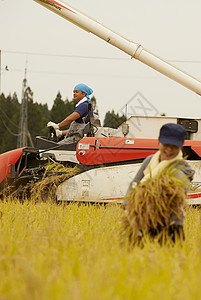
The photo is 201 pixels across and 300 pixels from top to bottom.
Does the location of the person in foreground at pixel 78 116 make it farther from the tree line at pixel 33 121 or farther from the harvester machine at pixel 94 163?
the tree line at pixel 33 121

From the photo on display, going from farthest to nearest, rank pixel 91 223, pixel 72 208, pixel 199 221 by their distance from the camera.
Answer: pixel 72 208
pixel 199 221
pixel 91 223

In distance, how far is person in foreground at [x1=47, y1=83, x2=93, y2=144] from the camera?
7.00 meters

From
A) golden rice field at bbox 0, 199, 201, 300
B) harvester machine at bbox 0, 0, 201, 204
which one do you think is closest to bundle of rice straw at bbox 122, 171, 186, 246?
golden rice field at bbox 0, 199, 201, 300

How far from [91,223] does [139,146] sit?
2393 mm

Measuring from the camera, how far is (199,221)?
16.5ft

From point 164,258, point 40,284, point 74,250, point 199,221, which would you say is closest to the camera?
point 40,284

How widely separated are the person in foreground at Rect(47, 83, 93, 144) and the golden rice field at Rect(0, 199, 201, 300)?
3.10 meters

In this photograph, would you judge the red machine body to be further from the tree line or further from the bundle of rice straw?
the tree line

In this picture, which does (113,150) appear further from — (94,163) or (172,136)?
(172,136)

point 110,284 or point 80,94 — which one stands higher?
point 80,94

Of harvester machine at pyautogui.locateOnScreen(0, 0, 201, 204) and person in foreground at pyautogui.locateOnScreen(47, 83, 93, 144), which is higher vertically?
person in foreground at pyautogui.locateOnScreen(47, 83, 93, 144)

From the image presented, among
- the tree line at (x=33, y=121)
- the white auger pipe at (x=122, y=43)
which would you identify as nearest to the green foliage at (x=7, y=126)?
the tree line at (x=33, y=121)

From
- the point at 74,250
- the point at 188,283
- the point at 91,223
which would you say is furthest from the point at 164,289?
the point at 91,223

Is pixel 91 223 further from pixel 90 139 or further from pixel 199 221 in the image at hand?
pixel 90 139
